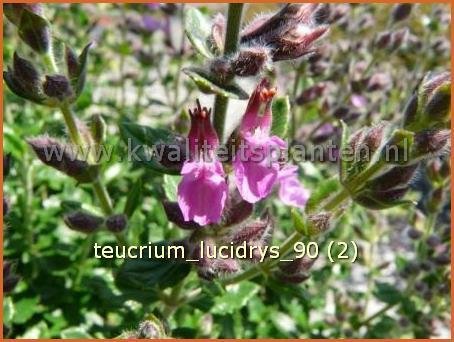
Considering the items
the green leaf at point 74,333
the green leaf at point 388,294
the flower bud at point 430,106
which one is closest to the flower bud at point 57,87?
the flower bud at point 430,106

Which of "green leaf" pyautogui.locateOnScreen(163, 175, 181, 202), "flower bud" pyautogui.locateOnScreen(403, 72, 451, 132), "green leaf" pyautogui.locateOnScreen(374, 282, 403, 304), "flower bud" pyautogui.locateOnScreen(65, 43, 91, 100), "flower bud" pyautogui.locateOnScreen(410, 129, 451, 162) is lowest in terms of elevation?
"green leaf" pyautogui.locateOnScreen(374, 282, 403, 304)

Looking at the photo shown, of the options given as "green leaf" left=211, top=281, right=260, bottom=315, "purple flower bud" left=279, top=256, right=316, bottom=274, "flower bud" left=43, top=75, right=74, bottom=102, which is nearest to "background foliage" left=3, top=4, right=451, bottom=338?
"green leaf" left=211, top=281, right=260, bottom=315

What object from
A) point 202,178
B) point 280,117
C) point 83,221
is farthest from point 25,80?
point 280,117

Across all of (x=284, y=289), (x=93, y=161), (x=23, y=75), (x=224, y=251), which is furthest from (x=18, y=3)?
(x=284, y=289)

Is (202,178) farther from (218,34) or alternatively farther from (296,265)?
(296,265)

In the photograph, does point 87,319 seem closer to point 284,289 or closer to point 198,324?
point 198,324

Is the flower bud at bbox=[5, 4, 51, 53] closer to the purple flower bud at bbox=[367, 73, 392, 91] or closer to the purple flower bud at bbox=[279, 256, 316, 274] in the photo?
the purple flower bud at bbox=[279, 256, 316, 274]
